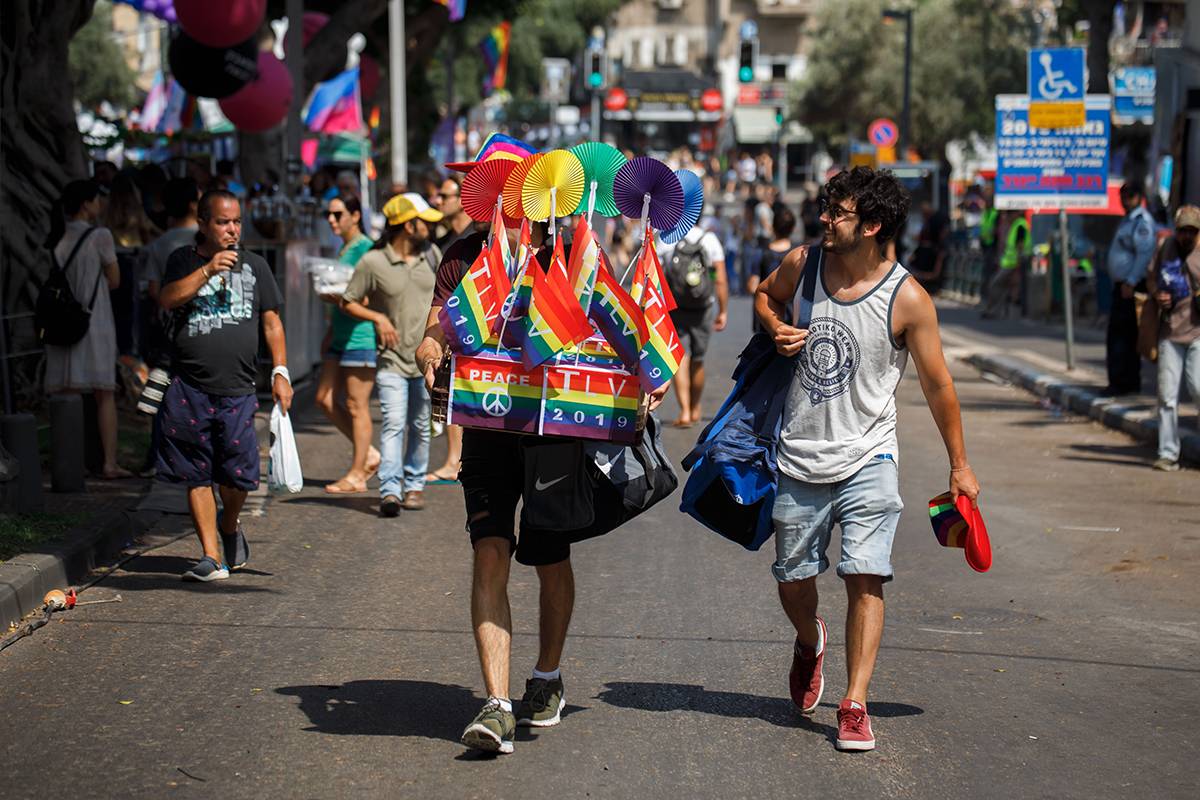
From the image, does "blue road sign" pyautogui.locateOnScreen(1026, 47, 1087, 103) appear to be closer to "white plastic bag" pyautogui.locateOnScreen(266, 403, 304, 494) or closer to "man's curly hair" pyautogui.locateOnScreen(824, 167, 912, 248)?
"white plastic bag" pyautogui.locateOnScreen(266, 403, 304, 494)

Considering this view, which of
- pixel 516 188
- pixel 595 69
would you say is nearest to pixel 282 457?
pixel 516 188

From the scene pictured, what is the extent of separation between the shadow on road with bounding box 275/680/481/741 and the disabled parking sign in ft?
43.4

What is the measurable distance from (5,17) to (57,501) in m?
5.86

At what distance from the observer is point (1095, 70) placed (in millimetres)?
28031

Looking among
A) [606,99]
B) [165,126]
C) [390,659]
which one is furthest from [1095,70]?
[606,99]

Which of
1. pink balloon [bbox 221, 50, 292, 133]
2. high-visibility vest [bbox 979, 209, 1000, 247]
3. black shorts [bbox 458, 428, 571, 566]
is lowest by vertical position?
high-visibility vest [bbox 979, 209, 1000, 247]

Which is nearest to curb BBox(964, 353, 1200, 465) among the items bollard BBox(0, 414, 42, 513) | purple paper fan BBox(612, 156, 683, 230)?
bollard BBox(0, 414, 42, 513)

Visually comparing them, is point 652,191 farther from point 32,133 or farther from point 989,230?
point 989,230

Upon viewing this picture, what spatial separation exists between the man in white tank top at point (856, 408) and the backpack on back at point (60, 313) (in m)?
6.31

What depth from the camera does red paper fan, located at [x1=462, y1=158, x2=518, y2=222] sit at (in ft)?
17.7

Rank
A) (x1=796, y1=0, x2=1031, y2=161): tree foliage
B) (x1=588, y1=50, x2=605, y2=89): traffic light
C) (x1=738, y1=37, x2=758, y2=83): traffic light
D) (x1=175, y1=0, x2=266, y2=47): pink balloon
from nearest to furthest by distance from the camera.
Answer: (x1=175, y1=0, x2=266, y2=47): pink balloon, (x1=738, y1=37, x2=758, y2=83): traffic light, (x1=588, y1=50, x2=605, y2=89): traffic light, (x1=796, y1=0, x2=1031, y2=161): tree foliage

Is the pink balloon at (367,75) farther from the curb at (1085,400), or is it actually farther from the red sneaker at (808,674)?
the red sneaker at (808,674)

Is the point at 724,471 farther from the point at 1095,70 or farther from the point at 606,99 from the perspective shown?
the point at 606,99

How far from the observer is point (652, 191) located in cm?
550
